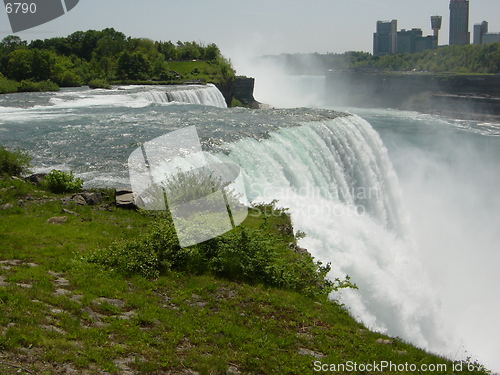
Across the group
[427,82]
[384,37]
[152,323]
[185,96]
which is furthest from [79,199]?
[384,37]

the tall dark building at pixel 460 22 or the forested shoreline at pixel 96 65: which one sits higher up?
the tall dark building at pixel 460 22

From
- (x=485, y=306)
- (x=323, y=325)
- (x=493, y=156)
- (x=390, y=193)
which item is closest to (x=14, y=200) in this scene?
(x=323, y=325)

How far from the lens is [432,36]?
17638 centimetres

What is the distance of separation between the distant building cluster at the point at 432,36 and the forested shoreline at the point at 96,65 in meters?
136

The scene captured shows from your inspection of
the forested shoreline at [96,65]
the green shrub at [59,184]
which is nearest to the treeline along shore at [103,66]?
the forested shoreline at [96,65]

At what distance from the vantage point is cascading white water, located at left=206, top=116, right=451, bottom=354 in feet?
31.7

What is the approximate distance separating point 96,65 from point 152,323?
4629cm

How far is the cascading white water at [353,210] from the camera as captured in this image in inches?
381

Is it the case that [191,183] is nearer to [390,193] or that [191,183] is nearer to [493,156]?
[390,193]

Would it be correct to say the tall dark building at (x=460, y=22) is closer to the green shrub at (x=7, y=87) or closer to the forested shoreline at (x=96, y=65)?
the forested shoreline at (x=96, y=65)

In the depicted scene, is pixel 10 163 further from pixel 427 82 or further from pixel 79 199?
pixel 427 82

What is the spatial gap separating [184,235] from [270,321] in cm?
226

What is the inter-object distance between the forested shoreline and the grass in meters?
30.0

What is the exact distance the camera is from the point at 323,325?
615 centimetres
